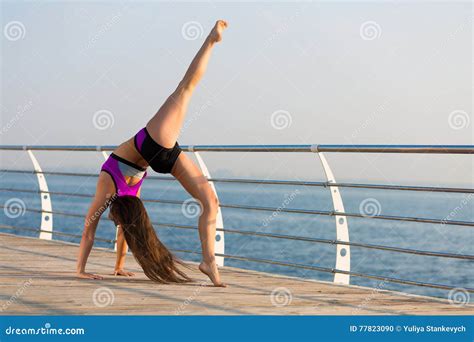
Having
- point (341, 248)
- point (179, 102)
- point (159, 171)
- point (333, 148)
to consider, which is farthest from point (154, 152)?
point (341, 248)

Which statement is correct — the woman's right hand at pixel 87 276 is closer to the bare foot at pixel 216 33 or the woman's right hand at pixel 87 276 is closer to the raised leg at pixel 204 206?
the raised leg at pixel 204 206

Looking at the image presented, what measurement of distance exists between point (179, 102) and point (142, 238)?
0.92 metres

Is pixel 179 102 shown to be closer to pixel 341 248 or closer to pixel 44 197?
pixel 341 248

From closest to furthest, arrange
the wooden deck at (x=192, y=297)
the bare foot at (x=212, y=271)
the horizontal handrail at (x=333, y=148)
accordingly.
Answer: the wooden deck at (x=192, y=297), the horizontal handrail at (x=333, y=148), the bare foot at (x=212, y=271)

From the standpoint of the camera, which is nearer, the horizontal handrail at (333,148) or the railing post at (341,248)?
the horizontal handrail at (333,148)

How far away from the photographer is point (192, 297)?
4.13 metres

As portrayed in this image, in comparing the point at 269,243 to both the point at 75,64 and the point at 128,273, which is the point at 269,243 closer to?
the point at 75,64

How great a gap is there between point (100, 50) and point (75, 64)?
3.46 m

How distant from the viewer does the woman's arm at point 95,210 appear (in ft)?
15.6

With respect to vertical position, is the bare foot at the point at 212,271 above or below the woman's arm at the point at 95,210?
below

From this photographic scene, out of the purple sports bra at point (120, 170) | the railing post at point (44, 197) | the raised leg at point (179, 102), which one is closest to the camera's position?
the raised leg at point (179, 102)

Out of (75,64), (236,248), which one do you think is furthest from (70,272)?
(236,248)

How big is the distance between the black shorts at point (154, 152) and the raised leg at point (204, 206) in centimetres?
6

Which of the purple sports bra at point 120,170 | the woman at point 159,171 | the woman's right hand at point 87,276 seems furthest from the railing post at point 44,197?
the purple sports bra at point 120,170
